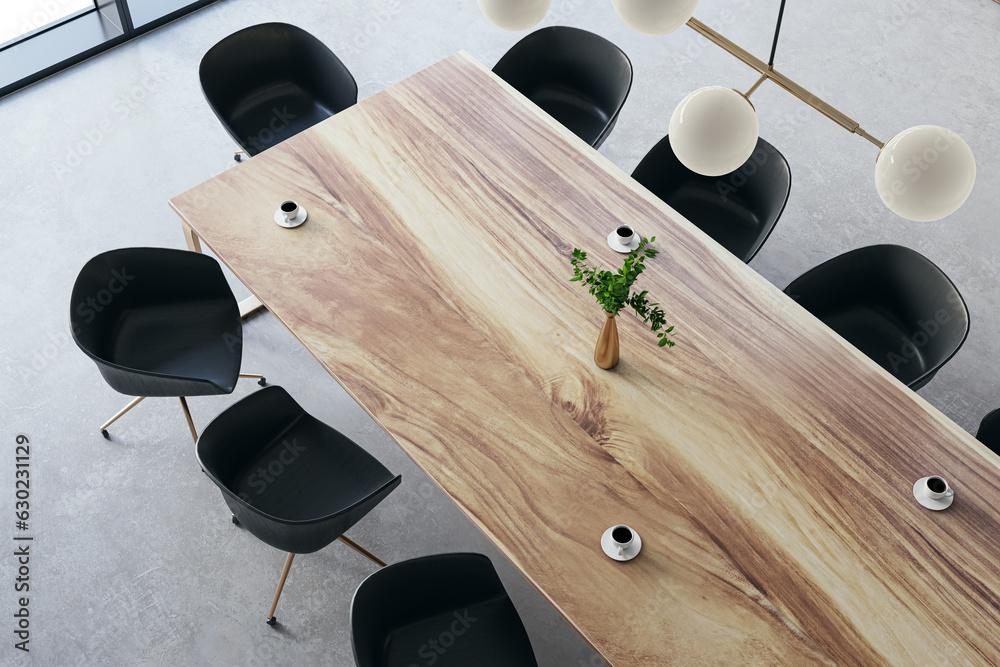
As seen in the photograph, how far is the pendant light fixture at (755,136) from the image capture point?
1.86 metres

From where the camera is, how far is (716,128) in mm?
2021

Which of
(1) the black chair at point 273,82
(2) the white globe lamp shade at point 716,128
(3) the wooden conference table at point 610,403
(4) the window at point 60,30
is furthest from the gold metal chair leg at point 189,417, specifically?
(4) the window at point 60,30

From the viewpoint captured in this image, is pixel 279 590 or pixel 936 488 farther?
pixel 279 590

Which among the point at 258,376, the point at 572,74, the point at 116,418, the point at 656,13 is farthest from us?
the point at 572,74

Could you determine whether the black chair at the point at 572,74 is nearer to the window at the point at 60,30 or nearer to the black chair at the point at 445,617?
the black chair at the point at 445,617

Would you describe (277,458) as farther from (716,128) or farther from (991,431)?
(991,431)

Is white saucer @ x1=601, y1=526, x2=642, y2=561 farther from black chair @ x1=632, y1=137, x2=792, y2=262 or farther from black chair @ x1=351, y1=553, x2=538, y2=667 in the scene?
black chair @ x1=632, y1=137, x2=792, y2=262

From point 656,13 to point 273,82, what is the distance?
2430 millimetres

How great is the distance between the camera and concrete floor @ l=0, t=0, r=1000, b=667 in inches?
118

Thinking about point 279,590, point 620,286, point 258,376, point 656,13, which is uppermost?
point 656,13

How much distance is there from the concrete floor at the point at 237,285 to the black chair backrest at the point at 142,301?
43 cm

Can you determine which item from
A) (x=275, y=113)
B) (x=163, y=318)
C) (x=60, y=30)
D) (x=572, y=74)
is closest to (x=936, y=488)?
(x=572, y=74)

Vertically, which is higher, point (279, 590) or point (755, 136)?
point (755, 136)

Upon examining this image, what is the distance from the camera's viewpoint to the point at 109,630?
9.64 ft
